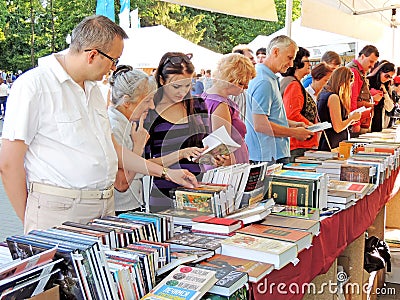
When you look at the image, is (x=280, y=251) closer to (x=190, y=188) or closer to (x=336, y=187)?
(x=190, y=188)

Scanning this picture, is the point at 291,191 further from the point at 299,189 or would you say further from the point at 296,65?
the point at 296,65

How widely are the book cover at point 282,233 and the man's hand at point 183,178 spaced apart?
29 centimetres

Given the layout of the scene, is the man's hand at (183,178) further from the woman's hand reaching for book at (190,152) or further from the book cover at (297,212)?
the book cover at (297,212)

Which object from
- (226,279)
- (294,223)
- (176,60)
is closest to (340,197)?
(294,223)

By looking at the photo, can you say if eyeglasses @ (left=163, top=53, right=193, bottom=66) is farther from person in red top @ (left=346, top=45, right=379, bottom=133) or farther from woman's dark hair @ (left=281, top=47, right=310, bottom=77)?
person in red top @ (left=346, top=45, right=379, bottom=133)

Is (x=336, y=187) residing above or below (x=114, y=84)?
below

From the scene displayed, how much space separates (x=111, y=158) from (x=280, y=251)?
0.66 metres

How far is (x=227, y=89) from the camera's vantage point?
2.57 m

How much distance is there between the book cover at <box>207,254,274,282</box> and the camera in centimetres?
126

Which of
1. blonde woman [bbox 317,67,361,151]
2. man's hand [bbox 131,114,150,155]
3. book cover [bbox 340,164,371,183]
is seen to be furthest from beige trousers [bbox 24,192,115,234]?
blonde woman [bbox 317,67,361,151]

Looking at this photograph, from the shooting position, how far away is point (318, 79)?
12.8ft

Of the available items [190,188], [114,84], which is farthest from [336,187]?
[114,84]

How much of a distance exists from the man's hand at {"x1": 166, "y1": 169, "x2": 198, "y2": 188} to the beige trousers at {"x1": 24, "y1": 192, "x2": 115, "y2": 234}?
0.31 meters

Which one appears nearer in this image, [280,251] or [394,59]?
[280,251]
